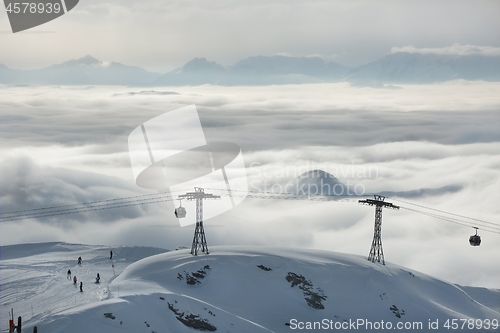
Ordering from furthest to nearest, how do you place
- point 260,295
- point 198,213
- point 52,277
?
1. point 198,213
2. point 260,295
3. point 52,277

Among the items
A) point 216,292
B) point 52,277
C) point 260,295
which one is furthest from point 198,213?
point 52,277

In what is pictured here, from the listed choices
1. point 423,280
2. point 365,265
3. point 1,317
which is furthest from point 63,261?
point 423,280

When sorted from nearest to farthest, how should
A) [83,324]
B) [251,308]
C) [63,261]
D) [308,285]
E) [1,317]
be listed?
[83,324]
[1,317]
[251,308]
[308,285]
[63,261]

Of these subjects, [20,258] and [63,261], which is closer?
[63,261]

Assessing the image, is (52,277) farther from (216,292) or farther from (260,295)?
(260,295)

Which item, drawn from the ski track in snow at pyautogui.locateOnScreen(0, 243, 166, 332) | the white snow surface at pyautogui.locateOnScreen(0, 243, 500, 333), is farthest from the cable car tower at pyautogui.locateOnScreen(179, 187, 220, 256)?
the ski track in snow at pyautogui.locateOnScreen(0, 243, 166, 332)

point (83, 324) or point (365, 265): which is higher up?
point (83, 324)

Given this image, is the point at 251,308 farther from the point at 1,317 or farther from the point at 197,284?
the point at 1,317
